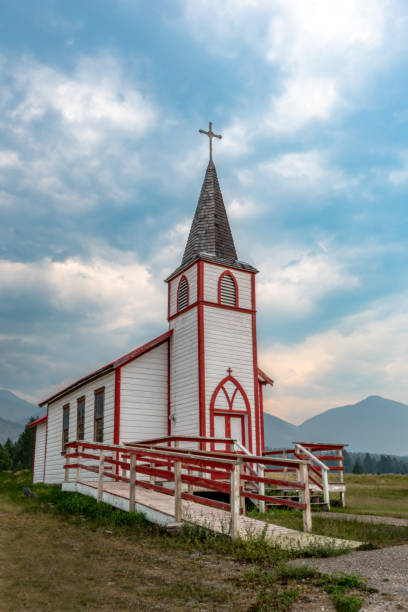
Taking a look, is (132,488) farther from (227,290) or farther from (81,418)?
(81,418)

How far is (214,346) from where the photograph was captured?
21.0 m

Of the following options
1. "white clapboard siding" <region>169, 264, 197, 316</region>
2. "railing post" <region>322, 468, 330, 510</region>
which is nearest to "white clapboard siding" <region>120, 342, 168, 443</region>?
"white clapboard siding" <region>169, 264, 197, 316</region>

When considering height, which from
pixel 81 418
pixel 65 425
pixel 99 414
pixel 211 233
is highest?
pixel 211 233

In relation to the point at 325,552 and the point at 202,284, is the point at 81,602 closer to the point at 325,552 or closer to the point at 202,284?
the point at 325,552

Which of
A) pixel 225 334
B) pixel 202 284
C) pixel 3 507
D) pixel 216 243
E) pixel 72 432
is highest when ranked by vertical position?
pixel 216 243

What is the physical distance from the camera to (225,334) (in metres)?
21.4

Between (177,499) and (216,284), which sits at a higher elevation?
(216,284)

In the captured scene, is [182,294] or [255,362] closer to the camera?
[255,362]

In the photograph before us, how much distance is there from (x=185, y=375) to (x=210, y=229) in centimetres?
662

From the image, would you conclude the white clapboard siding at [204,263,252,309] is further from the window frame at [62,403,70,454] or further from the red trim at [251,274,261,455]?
the window frame at [62,403,70,454]

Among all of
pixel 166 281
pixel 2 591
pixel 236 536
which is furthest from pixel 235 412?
pixel 2 591

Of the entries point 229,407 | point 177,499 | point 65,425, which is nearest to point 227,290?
point 229,407

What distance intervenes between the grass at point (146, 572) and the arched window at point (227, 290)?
11267 mm

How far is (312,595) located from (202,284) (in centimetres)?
1562
